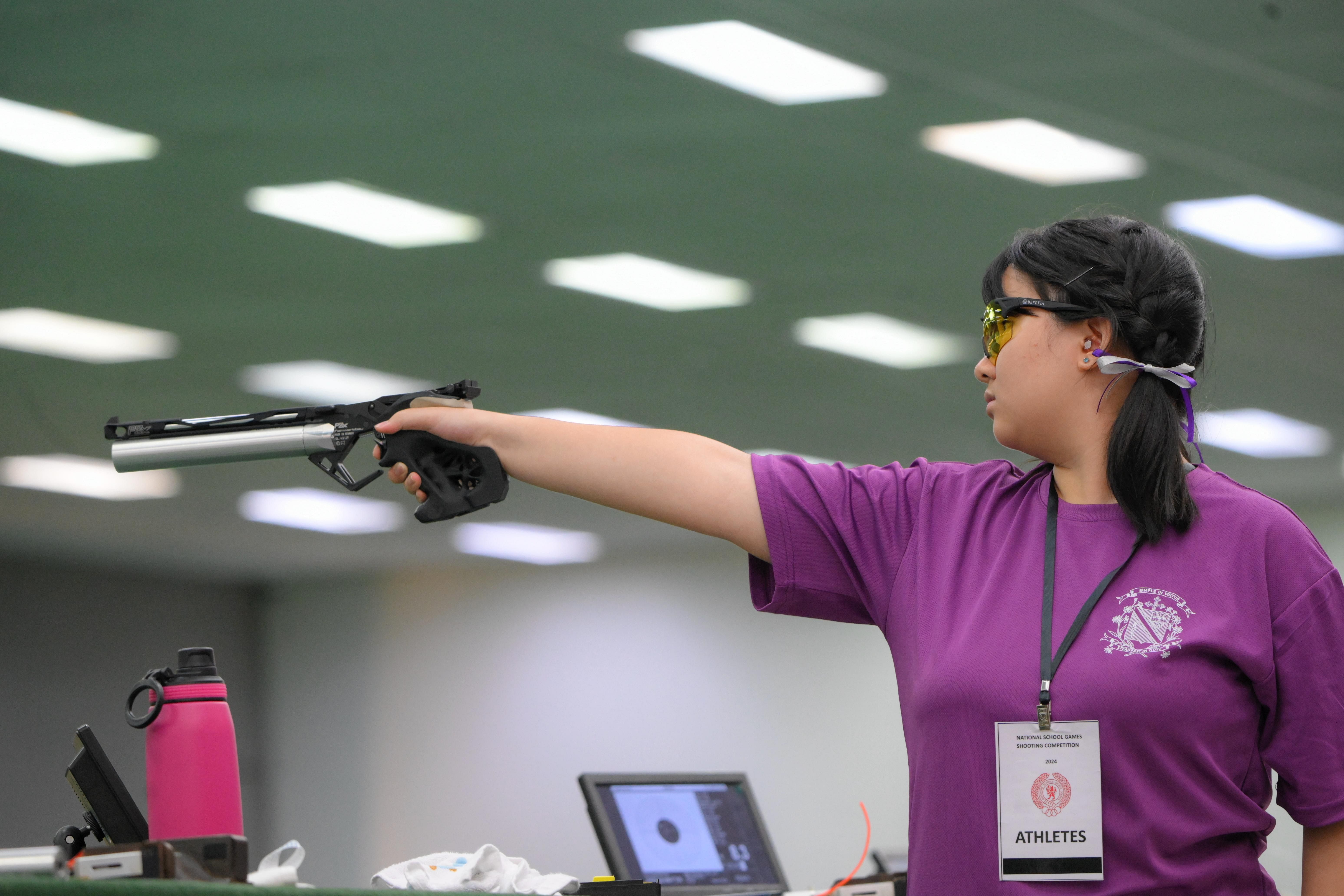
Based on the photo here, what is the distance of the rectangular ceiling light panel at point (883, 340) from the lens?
17.5ft

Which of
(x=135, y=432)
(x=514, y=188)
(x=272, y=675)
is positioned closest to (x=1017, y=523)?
(x=135, y=432)

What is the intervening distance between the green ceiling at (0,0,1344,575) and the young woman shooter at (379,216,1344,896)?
1.84 metres

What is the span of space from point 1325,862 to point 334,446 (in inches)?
40.6

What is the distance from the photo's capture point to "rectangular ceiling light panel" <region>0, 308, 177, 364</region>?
5.14 metres

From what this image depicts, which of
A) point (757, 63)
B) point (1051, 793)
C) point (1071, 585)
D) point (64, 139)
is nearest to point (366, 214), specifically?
point (64, 139)

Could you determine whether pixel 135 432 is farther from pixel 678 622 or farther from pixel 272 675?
pixel 272 675

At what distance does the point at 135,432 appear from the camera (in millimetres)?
1438

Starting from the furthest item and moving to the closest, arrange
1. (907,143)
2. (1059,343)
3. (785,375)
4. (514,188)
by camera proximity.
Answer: (785,375), (514,188), (907,143), (1059,343)

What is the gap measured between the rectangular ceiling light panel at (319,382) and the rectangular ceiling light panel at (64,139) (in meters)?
1.73

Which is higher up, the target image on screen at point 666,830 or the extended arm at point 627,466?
the extended arm at point 627,466

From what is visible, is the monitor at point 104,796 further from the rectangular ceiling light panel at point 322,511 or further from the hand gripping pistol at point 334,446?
the rectangular ceiling light panel at point 322,511

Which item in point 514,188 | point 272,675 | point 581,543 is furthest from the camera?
point 272,675

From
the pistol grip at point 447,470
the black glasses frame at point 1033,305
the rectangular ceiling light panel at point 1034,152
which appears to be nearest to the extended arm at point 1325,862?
the black glasses frame at point 1033,305

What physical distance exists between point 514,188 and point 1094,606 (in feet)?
11.0
